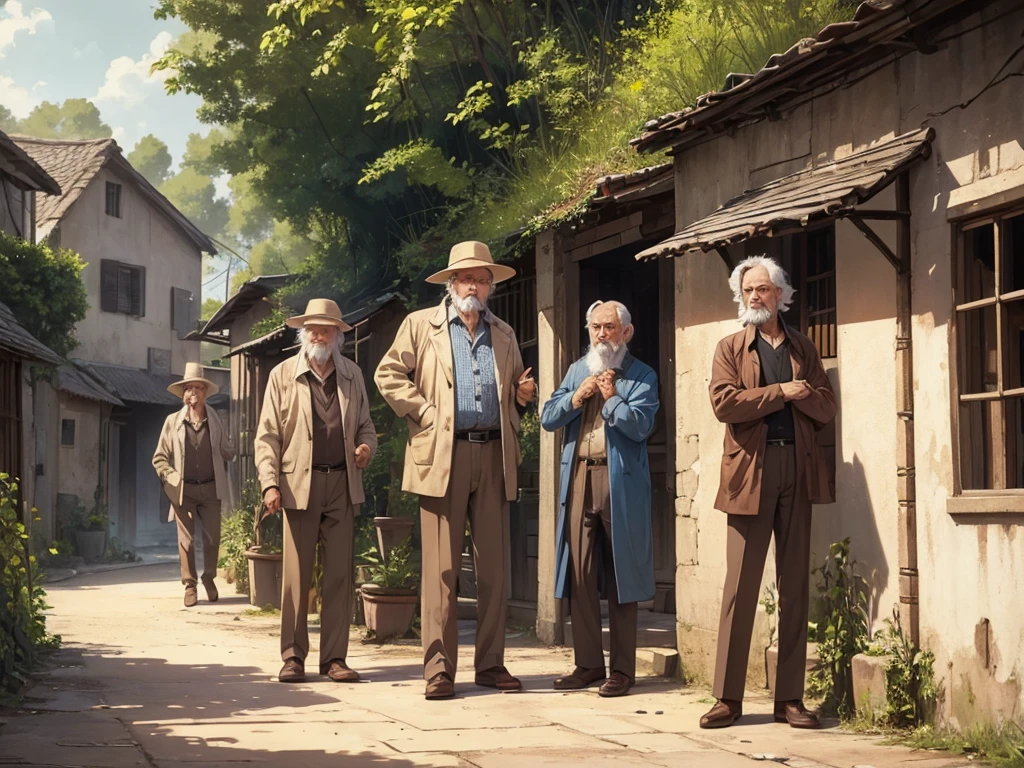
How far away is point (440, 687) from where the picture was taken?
25.1ft

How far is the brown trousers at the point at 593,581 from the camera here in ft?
26.3

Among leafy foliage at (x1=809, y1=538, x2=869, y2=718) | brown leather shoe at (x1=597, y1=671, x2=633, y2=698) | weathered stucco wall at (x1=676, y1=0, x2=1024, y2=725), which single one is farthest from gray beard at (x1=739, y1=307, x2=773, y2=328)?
brown leather shoe at (x1=597, y1=671, x2=633, y2=698)

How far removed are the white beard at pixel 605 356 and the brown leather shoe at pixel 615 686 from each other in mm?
1740

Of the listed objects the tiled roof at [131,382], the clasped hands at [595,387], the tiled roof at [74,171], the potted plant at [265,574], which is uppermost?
the tiled roof at [74,171]

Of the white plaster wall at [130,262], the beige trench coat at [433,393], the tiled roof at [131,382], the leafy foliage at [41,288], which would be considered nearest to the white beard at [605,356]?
the beige trench coat at [433,393]

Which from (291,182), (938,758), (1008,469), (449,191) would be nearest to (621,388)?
(1008,469)

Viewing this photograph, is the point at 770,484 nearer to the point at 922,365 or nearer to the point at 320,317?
the point at 922,365

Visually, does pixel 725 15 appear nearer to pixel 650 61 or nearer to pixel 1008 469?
pixel 650 61

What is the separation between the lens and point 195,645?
1025 centimetres

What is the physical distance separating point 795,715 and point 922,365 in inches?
70.5

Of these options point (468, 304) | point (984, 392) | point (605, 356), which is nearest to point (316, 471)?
point (468, 304)

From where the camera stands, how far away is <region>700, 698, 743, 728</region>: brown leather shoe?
22.0ft

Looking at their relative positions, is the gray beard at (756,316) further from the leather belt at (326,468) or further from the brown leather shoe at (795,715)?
the leather belt at (326,468)

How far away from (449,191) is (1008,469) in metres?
10.1
